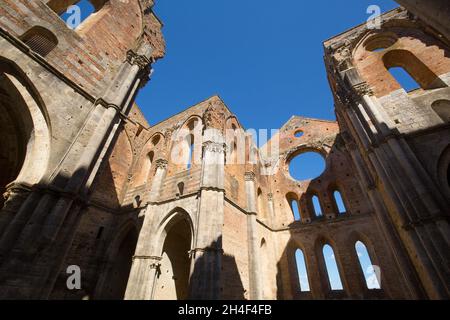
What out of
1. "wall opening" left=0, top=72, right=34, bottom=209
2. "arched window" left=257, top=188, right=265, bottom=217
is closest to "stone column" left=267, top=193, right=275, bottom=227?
"arched window" left=257, top=188, right=265, bottom=217

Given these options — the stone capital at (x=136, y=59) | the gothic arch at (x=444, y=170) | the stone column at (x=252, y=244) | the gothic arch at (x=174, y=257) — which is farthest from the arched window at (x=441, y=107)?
the gothic arch at (x=174, y=257)

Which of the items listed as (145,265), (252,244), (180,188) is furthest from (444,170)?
(145,265)

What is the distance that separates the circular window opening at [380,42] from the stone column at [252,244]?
29.9 ft

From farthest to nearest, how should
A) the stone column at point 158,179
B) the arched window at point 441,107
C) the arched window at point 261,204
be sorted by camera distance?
the arched window at point 261,204 → the stone column at point 158,179 → the arched window at point 441,107

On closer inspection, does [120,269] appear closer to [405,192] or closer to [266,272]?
[266,272]

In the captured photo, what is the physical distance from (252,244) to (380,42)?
11.8 meters

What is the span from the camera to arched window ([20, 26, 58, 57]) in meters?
5.05

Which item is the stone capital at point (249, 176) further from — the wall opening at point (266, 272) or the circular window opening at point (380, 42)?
the circular window opening at point (380, 42)

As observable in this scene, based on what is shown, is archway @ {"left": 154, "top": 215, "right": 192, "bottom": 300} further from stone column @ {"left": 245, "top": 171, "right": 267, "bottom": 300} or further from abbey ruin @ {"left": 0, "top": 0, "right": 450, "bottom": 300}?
stone column @ {"left": 245, "top": 171, "right": 267, "bottom": 300}

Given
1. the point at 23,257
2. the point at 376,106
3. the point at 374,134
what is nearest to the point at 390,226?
the point at 374,134

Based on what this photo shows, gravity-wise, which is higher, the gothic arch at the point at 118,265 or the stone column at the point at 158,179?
the stone column at the point at 158,179

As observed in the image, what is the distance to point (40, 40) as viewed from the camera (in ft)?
17.3

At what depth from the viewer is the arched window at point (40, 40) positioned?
16.6ft
